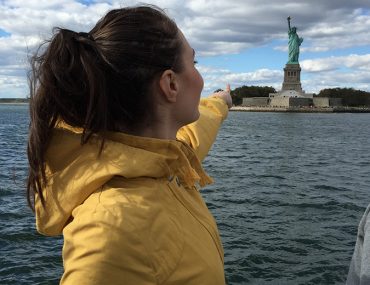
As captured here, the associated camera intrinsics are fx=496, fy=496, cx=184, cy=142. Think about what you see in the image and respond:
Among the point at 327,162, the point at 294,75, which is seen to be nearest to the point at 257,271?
the point at 327,162

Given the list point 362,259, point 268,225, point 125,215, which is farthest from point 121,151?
point 268,225

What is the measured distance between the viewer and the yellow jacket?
1295 millimetres

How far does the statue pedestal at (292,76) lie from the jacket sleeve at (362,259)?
95162 mm

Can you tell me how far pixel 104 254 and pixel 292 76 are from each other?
9713 centimetres

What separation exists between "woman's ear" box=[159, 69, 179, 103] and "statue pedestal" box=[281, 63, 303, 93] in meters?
95.2

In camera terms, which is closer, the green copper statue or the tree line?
the green copper statue

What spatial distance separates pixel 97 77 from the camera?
154 cm

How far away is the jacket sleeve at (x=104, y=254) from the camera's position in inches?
49.8

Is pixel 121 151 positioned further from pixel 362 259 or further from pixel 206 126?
pixel 206 126

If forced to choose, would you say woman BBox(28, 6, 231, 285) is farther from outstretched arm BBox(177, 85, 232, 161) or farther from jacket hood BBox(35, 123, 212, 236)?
outstretched arm BBox(177, 85, 232, 161)

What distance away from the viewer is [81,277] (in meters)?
1.25

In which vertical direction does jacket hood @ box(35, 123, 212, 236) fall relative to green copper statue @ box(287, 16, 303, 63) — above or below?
below

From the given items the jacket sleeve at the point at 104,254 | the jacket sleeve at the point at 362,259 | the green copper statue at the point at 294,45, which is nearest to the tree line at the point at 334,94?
the green copper statue at the point at 294,45

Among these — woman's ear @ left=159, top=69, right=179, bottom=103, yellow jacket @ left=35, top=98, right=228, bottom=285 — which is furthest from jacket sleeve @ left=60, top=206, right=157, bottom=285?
woman's ear @ left=159, top=69, right=179, bottom=103
